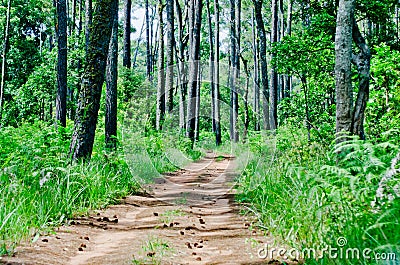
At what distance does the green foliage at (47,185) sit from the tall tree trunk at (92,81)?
436mm

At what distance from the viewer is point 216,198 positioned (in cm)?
888

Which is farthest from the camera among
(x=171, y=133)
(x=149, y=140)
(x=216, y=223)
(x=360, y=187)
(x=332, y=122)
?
(x=171, y=133)

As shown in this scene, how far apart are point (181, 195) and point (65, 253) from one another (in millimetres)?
4746

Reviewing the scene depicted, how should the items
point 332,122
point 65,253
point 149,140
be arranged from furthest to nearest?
point 149,140 → point 332,122 → point 65,253

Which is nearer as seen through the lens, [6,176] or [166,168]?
[6,176]

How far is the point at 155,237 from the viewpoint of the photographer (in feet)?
17.4

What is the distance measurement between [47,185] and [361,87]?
474 centimetres

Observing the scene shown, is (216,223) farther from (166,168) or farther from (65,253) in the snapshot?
(166,168)

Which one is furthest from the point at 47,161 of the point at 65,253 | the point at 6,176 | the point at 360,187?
the point at 360,187

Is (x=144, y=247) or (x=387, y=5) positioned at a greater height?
(x=387, y=5)

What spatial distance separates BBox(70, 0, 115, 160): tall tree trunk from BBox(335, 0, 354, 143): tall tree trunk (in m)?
4.22

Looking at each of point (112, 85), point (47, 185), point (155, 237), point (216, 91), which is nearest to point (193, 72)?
point (112, 85)

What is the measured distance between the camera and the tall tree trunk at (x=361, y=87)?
20.6ft

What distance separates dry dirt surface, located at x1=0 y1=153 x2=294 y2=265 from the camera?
4.40 m
